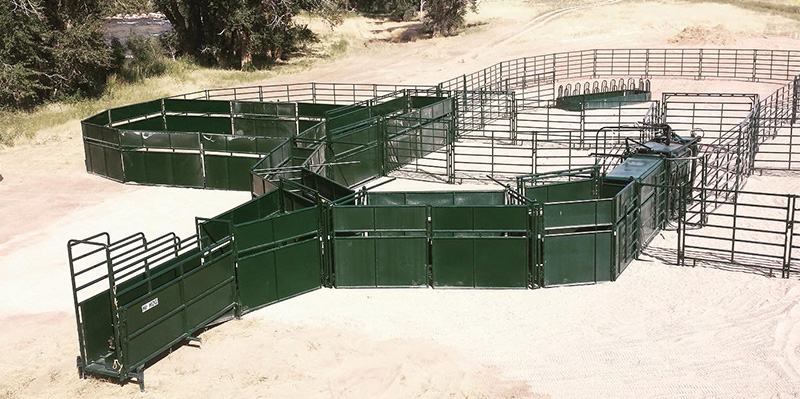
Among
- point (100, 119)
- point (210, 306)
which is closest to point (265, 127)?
point (100, 119)

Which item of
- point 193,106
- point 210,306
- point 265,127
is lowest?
point 210,306

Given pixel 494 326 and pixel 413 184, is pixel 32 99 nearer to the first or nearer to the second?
pixel 413 184

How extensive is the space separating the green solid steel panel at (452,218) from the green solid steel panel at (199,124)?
58.8 ft

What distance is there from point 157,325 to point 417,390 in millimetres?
4544

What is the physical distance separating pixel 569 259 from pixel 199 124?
1981 centimetres

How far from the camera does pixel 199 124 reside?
112 feet

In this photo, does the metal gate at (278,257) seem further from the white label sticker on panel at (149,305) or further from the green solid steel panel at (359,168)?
the green solid steel panel at (359,168)

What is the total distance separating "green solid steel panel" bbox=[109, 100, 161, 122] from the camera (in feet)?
109

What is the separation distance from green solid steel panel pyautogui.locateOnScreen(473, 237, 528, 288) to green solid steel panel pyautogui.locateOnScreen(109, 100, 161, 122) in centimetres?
1920

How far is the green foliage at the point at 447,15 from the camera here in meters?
62.0

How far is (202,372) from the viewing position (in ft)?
49.7

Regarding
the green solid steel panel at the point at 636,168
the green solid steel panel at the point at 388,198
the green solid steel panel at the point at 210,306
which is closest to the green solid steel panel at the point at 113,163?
the green solid steel panel at the point at 388,198

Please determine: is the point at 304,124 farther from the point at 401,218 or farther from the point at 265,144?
the point at 401,218

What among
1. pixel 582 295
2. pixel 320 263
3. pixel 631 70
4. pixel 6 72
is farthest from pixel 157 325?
pixel 631 70
